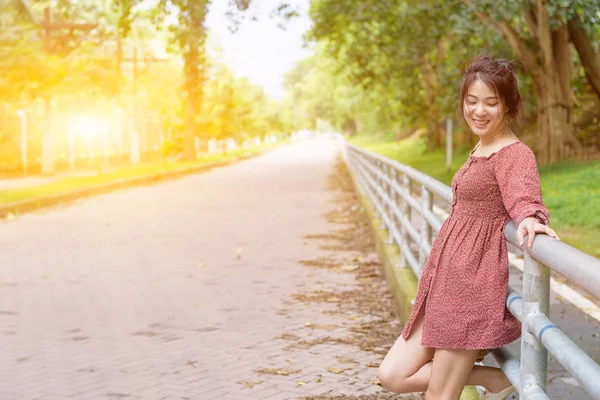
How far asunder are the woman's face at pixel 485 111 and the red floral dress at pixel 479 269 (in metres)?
0.11

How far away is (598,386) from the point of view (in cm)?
248

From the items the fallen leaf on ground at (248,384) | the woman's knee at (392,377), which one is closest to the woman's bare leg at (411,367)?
the woman's knee at (392,377)

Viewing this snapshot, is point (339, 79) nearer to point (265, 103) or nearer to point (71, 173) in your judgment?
point (265, 103)

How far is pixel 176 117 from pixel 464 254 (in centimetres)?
4437

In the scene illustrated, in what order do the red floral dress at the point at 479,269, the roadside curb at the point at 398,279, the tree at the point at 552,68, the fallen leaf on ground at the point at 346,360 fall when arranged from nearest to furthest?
the red floral dress at the point at 479,269, the fallen leaf on ground at the point at 346,360, the roadside curb at the point at 398,279, the tree at the point at 552,68

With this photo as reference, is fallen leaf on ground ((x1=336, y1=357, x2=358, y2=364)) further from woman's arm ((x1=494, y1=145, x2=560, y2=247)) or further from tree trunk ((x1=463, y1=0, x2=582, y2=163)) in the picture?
tree trunk ((x1=463, y1=0, x2=582, y2=163))

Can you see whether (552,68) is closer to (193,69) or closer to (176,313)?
(193,69)

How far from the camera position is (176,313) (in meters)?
8.33

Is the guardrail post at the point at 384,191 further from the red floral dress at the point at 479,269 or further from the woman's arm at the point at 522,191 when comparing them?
the woman's arm at the point at 522,191

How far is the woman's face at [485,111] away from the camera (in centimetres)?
376

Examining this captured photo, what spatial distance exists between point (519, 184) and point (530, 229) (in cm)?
27

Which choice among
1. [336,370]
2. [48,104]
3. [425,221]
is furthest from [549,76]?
[336,370]

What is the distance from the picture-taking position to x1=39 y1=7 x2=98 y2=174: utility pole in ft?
94.4

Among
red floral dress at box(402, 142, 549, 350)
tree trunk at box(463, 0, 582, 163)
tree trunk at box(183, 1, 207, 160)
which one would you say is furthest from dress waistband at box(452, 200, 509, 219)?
tree trunk at box(463, 0, 582, 163)
